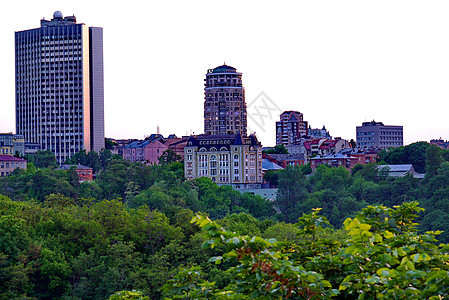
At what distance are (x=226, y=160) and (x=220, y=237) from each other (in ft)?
386

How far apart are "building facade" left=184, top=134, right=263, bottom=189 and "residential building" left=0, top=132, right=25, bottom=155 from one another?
4967 centimetres

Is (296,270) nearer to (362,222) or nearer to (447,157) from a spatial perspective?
(362,222)

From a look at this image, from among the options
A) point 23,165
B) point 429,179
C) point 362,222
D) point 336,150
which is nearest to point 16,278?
point 362,222

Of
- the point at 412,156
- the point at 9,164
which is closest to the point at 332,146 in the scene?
the point at 412,156

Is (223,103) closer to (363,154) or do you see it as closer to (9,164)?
(363,154)

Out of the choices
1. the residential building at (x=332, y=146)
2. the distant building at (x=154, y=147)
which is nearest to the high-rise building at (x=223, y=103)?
the distant building at (x=154, y=147)

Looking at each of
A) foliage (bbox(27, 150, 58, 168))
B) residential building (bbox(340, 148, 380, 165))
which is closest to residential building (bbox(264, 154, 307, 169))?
residential building (bbox(340, 148, 380, 165))

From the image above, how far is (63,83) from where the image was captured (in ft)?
598

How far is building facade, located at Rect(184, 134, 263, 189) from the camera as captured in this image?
421 ft

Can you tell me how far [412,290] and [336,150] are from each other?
161m

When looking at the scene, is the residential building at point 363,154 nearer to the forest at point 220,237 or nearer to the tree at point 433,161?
the forest at point 220,237

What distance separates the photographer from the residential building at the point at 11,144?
518 ft

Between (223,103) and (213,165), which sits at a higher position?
(223,103)

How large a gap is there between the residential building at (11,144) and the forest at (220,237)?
6.57 meters
